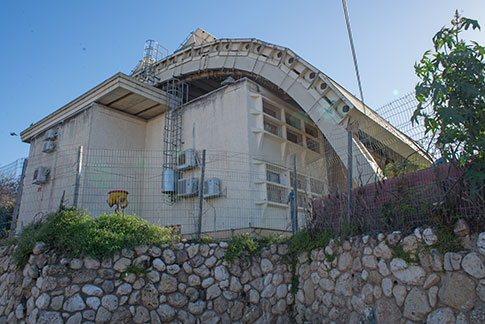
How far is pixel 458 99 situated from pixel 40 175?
15761 millimetres

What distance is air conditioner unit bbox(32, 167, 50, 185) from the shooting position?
15383 mm

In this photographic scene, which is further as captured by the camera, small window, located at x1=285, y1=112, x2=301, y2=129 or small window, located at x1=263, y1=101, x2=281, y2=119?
small window, located at x1=285, y1=112, x2=301, y2=129

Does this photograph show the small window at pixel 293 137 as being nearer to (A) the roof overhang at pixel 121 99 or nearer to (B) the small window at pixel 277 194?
(B) the small window at pixel 277 194

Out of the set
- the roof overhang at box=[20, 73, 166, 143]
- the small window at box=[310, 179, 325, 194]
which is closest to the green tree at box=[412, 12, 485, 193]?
the small window at box=[310, 179, 325, 194]

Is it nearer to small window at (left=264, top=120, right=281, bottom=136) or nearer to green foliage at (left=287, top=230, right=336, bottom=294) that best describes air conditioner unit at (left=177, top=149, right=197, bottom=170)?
small window at (left=264, top=120, right=281, bottom=136)

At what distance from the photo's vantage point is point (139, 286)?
20.1 feet

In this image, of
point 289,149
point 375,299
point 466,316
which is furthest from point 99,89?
point 466,316

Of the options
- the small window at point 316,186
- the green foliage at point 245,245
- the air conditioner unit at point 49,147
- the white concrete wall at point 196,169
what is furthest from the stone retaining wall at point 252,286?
the air conditioner unit at point 49,147

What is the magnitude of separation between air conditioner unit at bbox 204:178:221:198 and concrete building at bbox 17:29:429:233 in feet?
0.11

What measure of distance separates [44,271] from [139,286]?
1488 mm

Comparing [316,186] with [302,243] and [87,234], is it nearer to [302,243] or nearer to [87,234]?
[302,243]

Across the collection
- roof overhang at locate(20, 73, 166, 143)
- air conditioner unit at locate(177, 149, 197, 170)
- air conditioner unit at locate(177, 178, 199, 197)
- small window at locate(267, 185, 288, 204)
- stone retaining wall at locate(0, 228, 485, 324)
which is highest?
roof overhang at locate(20, 73, 166, 143)

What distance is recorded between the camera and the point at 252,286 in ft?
22.6

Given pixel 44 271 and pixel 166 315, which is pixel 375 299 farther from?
pixel 44 271
